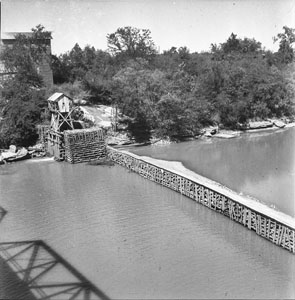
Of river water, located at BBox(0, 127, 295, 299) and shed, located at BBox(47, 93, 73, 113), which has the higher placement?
shed, located at BBox(47, 93, 73, 113)

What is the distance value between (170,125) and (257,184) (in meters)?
17.6

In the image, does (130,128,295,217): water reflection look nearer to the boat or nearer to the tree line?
the tree line

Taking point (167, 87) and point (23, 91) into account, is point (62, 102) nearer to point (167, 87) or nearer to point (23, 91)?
point (23, 91)

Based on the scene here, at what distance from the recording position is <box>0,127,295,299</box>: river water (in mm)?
13789

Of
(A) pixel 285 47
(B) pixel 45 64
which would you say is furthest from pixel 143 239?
(A) pixel 285 47

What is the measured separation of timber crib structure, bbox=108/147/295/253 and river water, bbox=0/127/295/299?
369 mm

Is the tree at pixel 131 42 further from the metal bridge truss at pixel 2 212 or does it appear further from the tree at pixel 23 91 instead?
the metal bridge truss at pixel 2 212

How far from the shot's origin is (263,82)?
5059 cm

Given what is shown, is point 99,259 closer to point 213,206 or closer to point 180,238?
point 180,238

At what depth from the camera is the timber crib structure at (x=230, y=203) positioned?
16016 millimetres

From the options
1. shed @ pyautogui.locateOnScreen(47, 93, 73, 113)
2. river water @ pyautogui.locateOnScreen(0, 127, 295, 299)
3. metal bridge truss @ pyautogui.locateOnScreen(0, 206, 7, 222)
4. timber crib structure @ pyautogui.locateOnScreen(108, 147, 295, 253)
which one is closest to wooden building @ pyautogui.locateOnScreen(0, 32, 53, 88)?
shed @ pyautogui.locateOnScreen(47, 93, 73, 113)

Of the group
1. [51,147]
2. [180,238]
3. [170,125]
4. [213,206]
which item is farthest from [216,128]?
[180,238]

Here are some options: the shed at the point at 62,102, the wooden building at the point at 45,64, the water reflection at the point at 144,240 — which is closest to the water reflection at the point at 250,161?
the water reflection at the point at 144,240

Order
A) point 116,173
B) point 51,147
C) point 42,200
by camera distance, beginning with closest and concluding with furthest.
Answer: point 42,200, point 116,173, point 51,147
